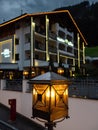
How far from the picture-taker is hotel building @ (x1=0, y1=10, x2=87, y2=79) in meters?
32.4

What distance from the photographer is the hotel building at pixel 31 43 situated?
106 feet

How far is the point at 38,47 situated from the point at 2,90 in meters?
17.2

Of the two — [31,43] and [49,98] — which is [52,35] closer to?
[31,43]

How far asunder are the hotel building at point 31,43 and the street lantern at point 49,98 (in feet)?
82.9

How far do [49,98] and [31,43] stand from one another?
28586mm

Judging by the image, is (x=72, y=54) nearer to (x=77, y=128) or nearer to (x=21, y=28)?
(x=21, y=28)

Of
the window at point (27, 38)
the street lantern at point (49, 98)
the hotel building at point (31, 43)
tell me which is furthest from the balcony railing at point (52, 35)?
the street lantern at point (49, 98)

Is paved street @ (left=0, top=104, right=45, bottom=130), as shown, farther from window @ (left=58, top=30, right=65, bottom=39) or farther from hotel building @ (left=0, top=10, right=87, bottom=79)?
window @ (left=58, top=30, right=65, bottom=39)

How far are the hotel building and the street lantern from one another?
25257mm

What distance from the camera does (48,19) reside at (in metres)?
35.6

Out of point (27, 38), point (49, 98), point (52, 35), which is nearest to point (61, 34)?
point (52, 35)

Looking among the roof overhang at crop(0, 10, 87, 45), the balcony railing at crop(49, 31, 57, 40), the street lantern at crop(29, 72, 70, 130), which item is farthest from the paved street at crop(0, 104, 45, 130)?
the balcony railing at crop(49, 31, 57, 40)

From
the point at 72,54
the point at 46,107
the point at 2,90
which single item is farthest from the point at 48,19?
the point at 46,107

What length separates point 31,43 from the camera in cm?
3247
